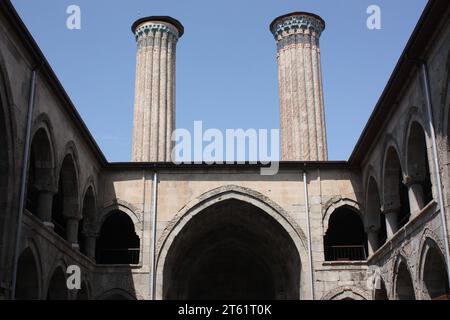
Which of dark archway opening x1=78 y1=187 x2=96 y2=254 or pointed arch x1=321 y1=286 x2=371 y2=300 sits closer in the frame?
pointed arch x1=321 y1=286 x2=371 y2=300

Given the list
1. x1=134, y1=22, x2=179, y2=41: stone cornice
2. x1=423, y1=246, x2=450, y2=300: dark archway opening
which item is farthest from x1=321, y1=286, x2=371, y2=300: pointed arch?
x1=134, y1=22, x2=179, y2=41: stone cornice

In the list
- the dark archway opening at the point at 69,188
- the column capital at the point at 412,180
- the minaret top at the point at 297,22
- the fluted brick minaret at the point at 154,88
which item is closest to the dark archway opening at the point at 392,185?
the column capital at the point at 412,180

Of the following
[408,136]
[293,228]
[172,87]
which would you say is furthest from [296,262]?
[172,87]

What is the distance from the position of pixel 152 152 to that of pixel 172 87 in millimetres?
4099

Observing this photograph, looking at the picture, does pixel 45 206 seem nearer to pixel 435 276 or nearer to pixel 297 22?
pixel 435 276

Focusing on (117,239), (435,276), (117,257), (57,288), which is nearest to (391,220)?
(435,276)

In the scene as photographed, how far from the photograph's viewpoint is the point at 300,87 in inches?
1233

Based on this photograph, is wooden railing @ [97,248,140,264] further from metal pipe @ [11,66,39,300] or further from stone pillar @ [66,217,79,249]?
metal pipe @ [11,66,39,300]

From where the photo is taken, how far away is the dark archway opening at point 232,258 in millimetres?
20711

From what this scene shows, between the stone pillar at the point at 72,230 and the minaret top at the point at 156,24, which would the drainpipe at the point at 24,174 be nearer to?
the stone pillar at the point at 72,230

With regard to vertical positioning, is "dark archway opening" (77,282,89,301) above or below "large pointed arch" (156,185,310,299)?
below

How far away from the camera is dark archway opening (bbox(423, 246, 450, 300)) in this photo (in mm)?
13966
